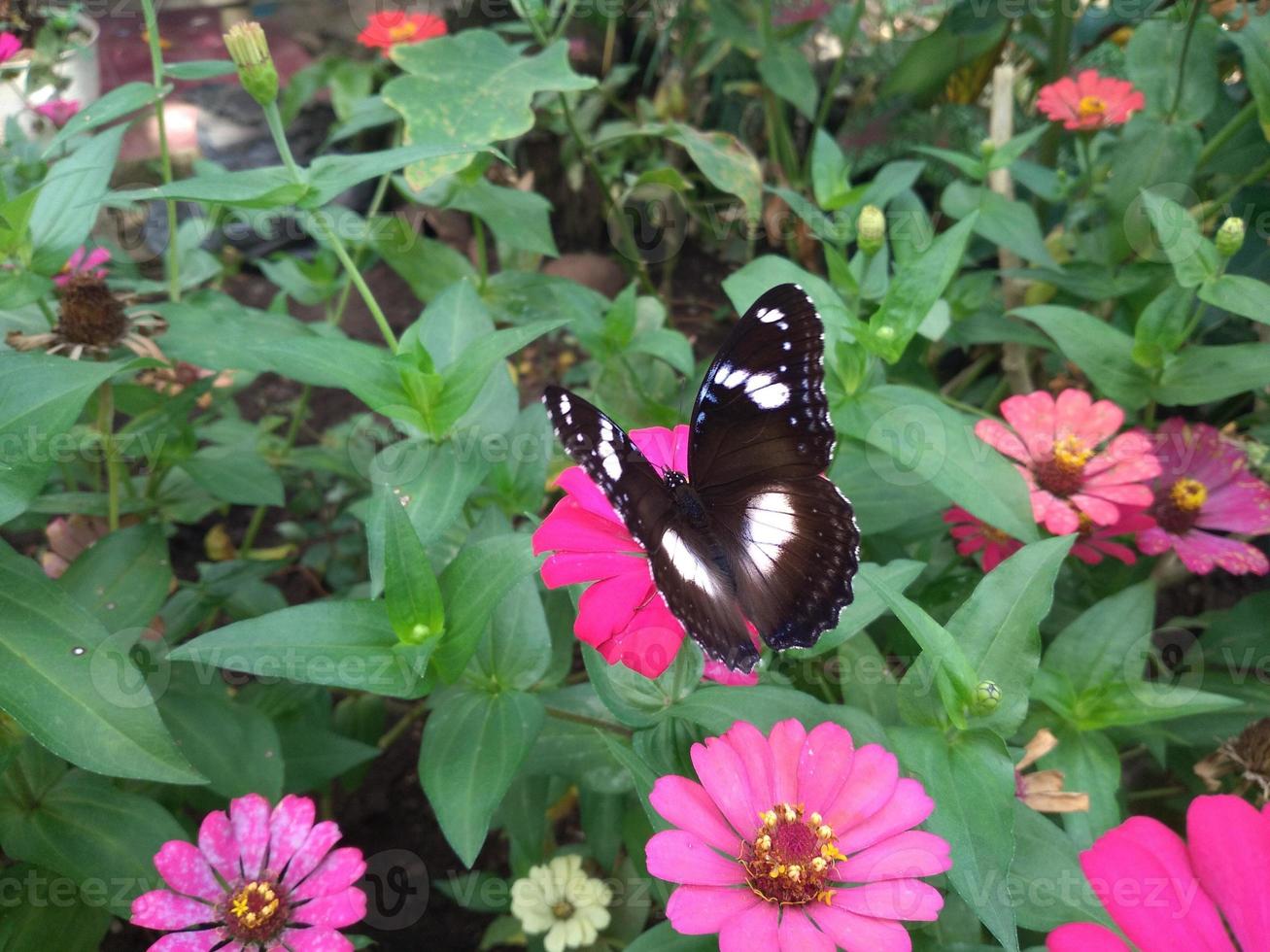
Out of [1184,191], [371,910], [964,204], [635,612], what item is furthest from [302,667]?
[1184,191]

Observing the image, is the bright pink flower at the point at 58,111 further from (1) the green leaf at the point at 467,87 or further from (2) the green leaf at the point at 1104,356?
(2) the green leaf at the point at 1104,356

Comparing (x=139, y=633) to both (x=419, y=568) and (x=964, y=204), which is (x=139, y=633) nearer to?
(x=419, y=568)

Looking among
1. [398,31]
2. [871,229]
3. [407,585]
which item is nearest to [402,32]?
[398,31]

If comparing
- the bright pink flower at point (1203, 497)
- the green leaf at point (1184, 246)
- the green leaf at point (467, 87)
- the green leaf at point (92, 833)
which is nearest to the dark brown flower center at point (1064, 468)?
the bright pink flower at point (1203, 497)

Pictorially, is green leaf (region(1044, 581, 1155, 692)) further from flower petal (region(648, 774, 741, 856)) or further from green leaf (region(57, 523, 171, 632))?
green leaf (region(57, 523, 171, 632))

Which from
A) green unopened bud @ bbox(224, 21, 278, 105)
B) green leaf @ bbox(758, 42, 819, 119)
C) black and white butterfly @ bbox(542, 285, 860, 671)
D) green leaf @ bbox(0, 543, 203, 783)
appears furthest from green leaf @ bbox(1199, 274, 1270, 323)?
green leaf @ bbox(0, 543, 203, 783)

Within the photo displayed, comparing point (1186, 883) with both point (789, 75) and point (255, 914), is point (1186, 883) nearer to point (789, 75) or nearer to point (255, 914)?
point (255, 914)
